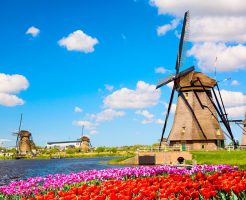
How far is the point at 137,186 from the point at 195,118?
40.2 m

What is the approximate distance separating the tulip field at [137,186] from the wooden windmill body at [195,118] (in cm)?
3188

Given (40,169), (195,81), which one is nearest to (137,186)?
(195,81)

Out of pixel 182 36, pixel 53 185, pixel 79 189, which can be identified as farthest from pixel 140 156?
pixel 79 189

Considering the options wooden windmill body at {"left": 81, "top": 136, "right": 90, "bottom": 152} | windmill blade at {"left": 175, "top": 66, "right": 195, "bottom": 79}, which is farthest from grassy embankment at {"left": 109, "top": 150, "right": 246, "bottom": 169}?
wooden windmill body at {"left": 81, "top": 136, "right": 90, "bottom": 152}

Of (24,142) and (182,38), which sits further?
(24,142)

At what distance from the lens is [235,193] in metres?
7.87

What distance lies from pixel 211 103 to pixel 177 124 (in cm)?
508

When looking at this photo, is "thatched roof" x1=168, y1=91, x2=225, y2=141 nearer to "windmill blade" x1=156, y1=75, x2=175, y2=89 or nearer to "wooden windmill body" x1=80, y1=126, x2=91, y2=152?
"windmill blade" x1=156, y1=75, x2=175, y2=89

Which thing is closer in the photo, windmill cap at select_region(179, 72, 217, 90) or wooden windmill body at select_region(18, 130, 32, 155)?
windmill cap at select_region(179, 72, 217, 90)

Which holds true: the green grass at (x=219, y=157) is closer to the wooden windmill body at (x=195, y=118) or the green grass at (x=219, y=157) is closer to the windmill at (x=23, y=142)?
the wooden windmill body at (x=195, y=118)

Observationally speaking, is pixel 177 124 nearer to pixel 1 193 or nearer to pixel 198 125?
pixel 198 125

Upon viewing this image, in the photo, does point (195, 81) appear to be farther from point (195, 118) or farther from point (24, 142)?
point (24, 142)

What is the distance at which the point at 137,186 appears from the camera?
8.95 m

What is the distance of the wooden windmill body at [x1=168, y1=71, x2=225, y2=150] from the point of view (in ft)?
159
